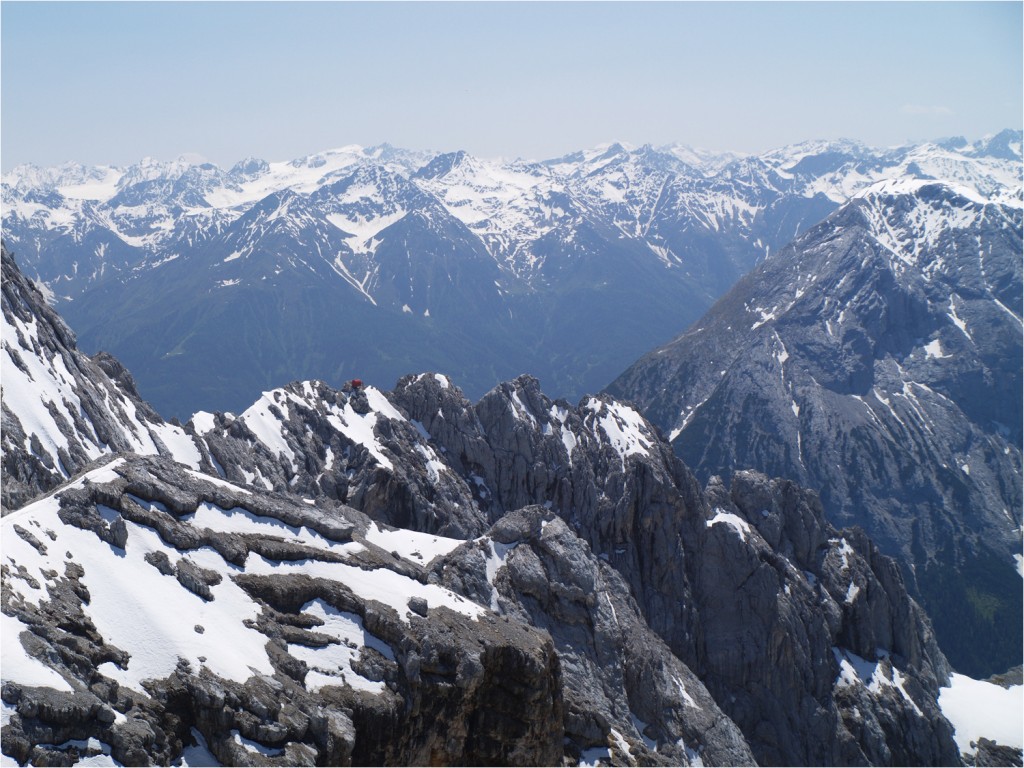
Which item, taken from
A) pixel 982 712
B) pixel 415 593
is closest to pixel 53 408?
pixel 415 593

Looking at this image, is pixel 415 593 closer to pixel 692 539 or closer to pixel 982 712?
pixel 692 539

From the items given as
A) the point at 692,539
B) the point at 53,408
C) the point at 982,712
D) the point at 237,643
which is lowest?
the point at 982,712

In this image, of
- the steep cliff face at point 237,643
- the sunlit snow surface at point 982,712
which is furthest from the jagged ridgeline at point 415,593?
the sunlit snow surface at point 982,712

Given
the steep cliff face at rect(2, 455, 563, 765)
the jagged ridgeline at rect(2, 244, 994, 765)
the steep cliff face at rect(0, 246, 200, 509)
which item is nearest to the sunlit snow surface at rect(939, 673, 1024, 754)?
the jagged ridgeline at rect(2, 244, 994, 765)

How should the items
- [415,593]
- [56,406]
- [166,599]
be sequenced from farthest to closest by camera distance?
1. [56,406]
2. [415,593]
3. [166,599]

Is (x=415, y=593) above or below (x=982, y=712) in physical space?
above

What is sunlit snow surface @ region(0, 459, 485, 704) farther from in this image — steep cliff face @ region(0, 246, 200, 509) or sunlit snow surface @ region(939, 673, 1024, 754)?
sunlit snow surface @ region(939, 673, 1024, 754)

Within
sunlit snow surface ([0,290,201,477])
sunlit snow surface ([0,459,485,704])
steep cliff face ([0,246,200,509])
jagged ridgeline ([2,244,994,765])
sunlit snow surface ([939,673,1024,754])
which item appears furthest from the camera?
sunlit snow surface ([939,673,1024,754])
